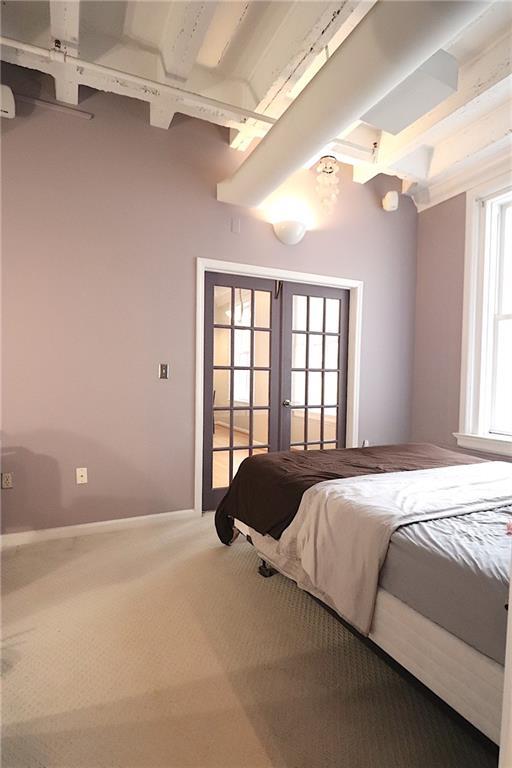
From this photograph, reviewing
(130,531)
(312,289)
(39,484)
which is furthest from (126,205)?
(130,531)

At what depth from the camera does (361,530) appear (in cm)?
143

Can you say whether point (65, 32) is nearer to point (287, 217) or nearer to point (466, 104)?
point (287, 217)

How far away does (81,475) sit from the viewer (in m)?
2.78

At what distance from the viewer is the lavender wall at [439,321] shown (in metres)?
3.76

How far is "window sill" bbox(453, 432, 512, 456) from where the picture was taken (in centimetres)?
325

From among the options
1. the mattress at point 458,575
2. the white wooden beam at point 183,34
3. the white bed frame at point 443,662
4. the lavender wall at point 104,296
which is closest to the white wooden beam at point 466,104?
the lavender wall at point 104,296

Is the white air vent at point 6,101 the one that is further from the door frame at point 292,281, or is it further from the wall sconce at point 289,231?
the wall sconce at point 289,231

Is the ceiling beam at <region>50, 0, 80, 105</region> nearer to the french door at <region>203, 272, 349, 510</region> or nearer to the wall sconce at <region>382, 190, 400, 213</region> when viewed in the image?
the french door at <region>203, 272, 349, 510</region>

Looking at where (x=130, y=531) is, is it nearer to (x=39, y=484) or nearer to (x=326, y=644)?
(x=39, y=484)

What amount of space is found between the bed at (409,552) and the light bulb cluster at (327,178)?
2.24 m

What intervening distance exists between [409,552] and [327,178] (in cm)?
286

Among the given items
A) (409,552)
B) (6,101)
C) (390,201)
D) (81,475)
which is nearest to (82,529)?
(81,475)

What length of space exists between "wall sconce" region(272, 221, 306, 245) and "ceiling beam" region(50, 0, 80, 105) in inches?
65.4

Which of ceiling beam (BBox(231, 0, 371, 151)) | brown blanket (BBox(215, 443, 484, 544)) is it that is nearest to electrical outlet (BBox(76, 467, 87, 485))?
brown blanket (BBox(215, 443, 484, 544))
